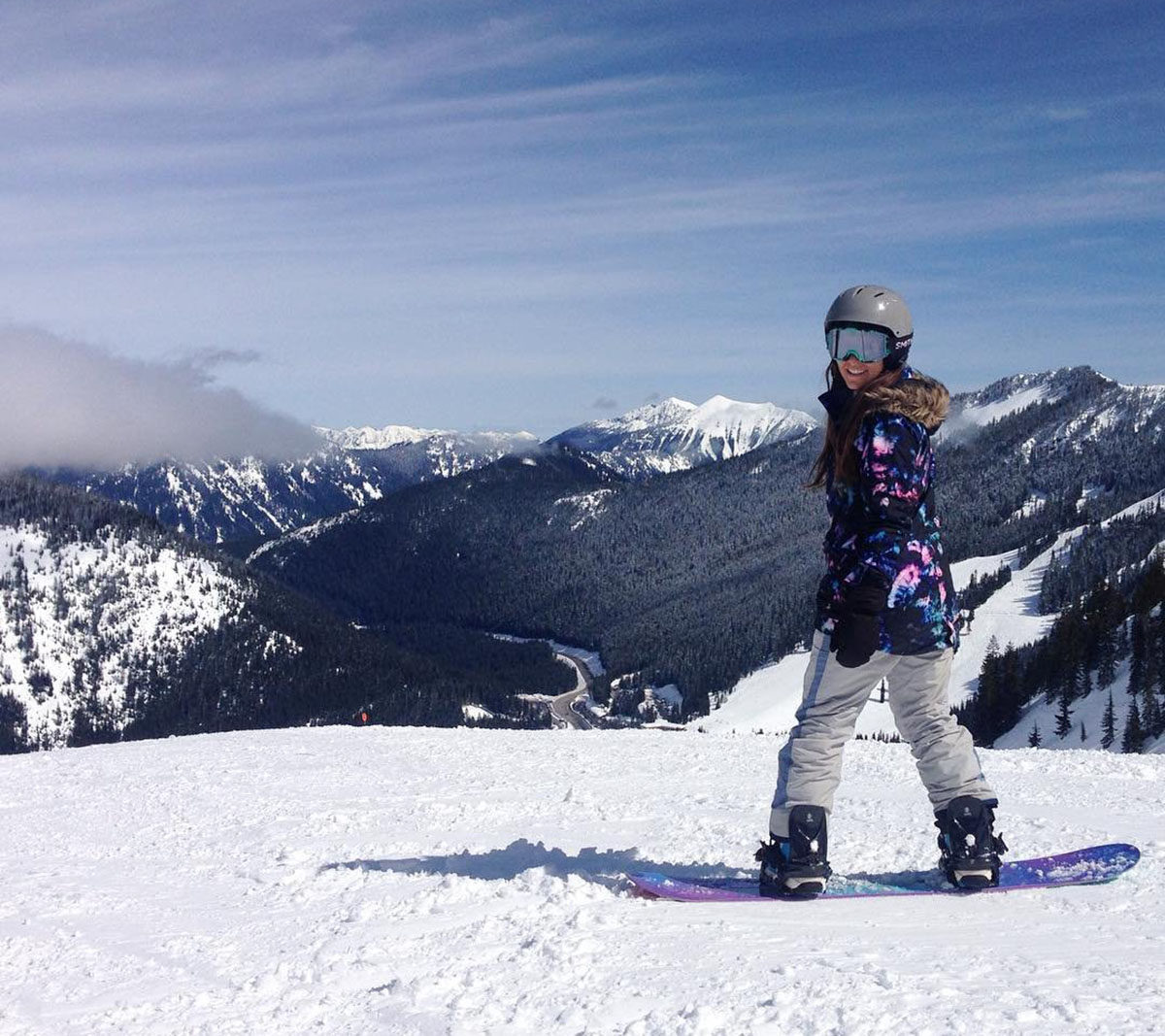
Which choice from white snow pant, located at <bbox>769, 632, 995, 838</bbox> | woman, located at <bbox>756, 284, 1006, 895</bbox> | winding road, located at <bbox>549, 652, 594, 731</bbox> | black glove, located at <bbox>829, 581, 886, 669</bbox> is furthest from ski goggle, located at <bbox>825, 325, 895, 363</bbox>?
winding road, located at <bbox>549, 652, 594, 731</bbox>

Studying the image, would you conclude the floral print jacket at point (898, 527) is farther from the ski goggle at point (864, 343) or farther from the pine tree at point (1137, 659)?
the pine tree at point (1137, 659)

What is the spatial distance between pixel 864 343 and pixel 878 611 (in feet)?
5.02

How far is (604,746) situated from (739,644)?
160 meters

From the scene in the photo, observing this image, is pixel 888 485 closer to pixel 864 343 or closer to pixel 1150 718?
pixel 864 343

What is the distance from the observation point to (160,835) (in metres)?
8.86

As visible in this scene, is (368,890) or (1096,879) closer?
(1096,879)

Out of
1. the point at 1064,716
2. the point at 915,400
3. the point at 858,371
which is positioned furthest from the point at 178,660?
the point at 915,400

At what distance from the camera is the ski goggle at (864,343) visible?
5.62 metres

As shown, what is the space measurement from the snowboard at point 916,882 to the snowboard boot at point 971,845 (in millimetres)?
67

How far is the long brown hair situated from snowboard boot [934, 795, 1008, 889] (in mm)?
2066

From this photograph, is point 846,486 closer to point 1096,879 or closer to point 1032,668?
point 1096,879

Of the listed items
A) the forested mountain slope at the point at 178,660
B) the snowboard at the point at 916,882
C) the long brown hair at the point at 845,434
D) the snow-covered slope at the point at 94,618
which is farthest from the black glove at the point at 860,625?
the snow-covered slope at the point at 94,618

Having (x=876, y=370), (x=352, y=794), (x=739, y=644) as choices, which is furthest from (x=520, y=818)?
(x=739, y=644)

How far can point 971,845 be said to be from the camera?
5703 millimetres
